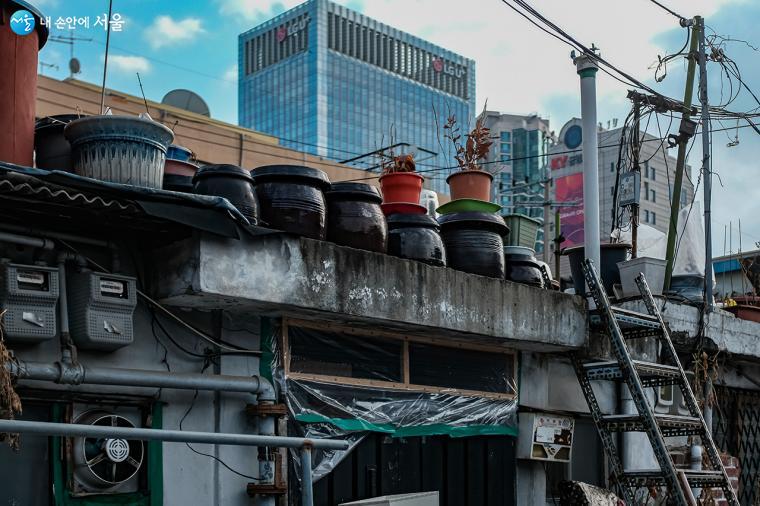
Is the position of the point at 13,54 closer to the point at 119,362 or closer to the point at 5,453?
the point at 119,362

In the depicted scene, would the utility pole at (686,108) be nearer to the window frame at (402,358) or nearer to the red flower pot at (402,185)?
the window frame at (402,358)

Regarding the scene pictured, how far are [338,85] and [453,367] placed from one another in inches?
4672

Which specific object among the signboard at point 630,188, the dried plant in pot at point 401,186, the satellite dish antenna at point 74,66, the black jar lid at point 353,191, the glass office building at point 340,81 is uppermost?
the glass office building at point 340,81

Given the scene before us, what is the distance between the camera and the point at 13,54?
7227 millimetres

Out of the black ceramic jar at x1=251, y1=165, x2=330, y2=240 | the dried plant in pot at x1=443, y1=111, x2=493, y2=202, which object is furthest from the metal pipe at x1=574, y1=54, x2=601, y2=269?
the black ceramic jar at x1=251, y1=165, x2=330, y2=240

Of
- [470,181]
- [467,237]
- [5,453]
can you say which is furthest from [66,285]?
[470,181]

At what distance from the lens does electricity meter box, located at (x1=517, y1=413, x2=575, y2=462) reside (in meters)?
10.2

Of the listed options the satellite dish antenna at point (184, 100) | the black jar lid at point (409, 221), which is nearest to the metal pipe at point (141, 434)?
the black jar lid at point (409, 221)

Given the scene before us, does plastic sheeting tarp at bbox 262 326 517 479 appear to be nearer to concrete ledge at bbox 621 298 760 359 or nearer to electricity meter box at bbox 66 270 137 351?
electricity meter box at bbox 66 270 137 351

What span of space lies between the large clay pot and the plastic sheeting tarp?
2554 millimetres

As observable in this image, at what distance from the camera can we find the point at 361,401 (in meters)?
8.70

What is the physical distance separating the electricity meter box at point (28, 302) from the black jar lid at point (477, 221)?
4.36 meters

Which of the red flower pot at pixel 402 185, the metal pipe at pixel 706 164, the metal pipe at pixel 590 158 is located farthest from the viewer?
the metal pipe at pixel 706 164

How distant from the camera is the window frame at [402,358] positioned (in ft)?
26.9
